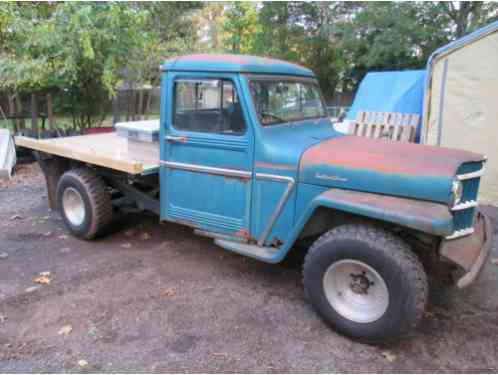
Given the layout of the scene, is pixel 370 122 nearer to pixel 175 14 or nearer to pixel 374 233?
pixel 374 233

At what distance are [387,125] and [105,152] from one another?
5836 millimetres

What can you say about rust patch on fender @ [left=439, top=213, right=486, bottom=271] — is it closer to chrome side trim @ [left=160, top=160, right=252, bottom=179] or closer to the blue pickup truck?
the blue pickup truck

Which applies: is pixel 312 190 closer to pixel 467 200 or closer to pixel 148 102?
pixel 467 200

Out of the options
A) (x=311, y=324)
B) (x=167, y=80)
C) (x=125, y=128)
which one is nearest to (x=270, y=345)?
(x=311, y=324)

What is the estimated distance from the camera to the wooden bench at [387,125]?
7.99 metres

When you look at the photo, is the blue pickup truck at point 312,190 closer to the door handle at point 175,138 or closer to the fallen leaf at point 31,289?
the door handle at point 175,138

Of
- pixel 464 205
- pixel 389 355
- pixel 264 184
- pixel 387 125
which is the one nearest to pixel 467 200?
pixel 464 205

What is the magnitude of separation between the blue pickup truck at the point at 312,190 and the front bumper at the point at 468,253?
0.01 metres

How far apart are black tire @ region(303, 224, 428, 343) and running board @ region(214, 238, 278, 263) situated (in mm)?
434

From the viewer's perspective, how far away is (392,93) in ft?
30.9

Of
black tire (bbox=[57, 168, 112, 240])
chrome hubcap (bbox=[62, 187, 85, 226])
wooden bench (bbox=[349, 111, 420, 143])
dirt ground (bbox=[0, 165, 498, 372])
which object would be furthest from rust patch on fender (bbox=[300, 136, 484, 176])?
wooden bench (bbox=[349, 111, 420, 143])

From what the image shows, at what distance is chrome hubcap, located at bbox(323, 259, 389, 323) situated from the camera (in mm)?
2969

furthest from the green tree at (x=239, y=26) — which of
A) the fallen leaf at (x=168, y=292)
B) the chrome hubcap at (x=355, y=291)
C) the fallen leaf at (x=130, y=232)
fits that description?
the chrome hubcap at (x=355, y=291)

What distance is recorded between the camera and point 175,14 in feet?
47.6
